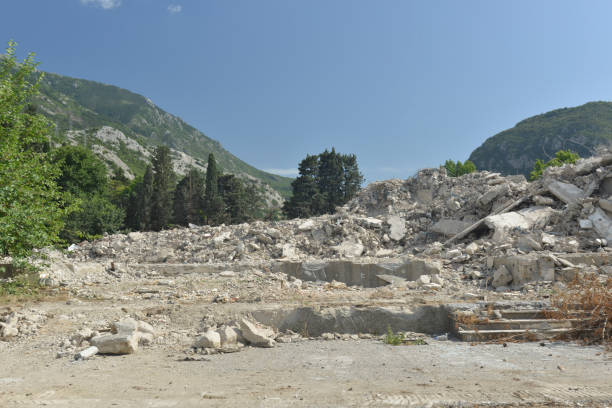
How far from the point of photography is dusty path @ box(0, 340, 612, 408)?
308 centimetres

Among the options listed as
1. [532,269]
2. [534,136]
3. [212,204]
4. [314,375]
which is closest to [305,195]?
[212,204]

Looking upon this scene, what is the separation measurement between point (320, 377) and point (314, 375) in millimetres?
91

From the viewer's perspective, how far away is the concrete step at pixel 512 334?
5023 mm

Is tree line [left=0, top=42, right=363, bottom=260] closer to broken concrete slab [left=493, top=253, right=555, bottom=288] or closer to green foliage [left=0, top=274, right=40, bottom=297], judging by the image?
green foliage [left=0, top=274, right=40, bottom=297]

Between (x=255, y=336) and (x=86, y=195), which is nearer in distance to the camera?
(x=255, y=336)

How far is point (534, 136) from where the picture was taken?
8194 centimetres

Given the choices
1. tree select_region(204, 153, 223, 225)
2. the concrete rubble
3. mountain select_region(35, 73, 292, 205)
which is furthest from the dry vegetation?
mountain select_region(35, 73, 292, 205)

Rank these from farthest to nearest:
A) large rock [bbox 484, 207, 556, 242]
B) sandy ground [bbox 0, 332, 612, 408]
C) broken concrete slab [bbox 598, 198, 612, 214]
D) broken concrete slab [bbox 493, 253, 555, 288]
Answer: large rock [bbox 484, 207, 556, 242]
broken concrete slab [bbox 598, 198, 612, 214]
broken concrete slab [bbox 493, 253, 555, 288]
sandy ground [bbox 0, 332, 612, 408]

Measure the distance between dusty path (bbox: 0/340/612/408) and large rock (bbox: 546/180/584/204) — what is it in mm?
7926

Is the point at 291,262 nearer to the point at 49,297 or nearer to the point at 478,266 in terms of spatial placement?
the point at 478,266

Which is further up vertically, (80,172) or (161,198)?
(80,172)

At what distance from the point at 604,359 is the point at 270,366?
3749 millimetres

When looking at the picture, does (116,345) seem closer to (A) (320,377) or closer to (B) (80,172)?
(A) (320,377)

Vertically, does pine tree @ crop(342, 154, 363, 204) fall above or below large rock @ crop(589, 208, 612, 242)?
above
